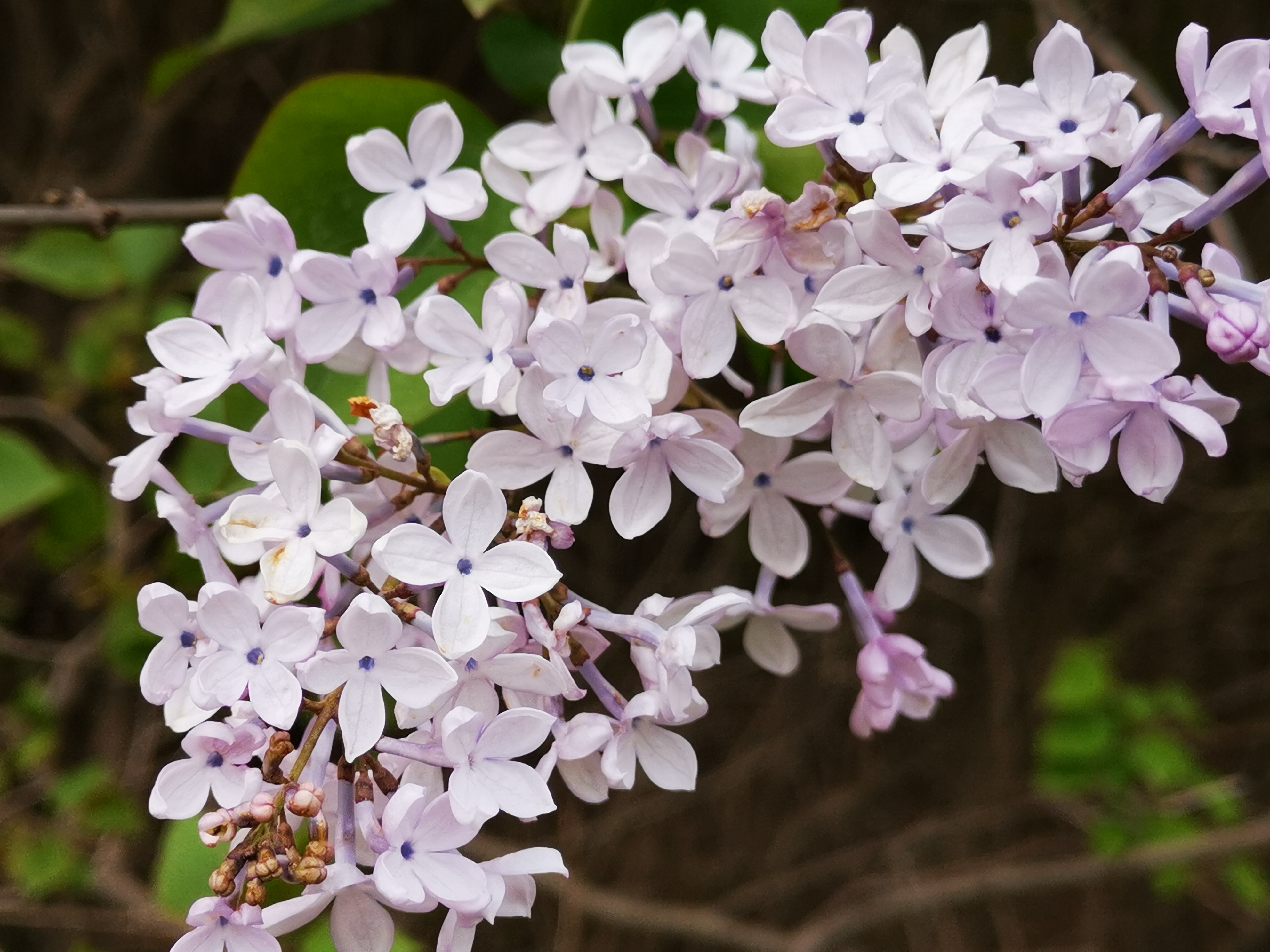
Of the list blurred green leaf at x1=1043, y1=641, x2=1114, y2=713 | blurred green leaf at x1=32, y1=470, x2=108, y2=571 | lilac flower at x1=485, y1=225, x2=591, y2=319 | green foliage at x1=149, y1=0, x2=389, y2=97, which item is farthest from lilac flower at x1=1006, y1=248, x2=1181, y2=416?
blurred green leaf at x1=1043, y1=641, x2=1114, y2=713

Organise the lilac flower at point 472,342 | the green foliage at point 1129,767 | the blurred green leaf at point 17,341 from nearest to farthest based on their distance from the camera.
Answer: the lilac flower at point 472,342 < the blurred green leaf at point 17,341 < the green foliage at point 1129,767

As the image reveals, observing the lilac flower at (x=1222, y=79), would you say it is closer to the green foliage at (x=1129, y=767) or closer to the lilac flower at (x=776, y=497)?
the lilac flower at (x=776, y=497)

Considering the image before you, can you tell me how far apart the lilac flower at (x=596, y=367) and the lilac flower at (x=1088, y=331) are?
18 cm

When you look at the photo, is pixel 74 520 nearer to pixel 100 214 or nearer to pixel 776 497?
pixel 100 214

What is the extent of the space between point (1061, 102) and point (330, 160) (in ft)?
1.63

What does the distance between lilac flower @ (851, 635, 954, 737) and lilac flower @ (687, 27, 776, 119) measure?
0.37m

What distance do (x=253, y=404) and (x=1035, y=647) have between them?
182 centimetres

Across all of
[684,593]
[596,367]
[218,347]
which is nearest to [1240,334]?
[596,367]

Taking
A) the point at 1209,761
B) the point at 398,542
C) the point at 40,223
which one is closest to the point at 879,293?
the point at 398,542

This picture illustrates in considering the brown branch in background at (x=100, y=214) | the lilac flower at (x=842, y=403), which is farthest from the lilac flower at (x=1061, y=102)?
the brown branch in background at (x=100, y=214)

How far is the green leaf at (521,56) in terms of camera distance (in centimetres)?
86

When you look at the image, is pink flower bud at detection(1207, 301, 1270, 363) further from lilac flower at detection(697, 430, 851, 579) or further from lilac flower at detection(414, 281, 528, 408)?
lilac flower at detection(414, 281, 528, 408)

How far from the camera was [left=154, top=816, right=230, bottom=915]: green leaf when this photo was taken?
719 mm

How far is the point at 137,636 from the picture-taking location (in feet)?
4.01
